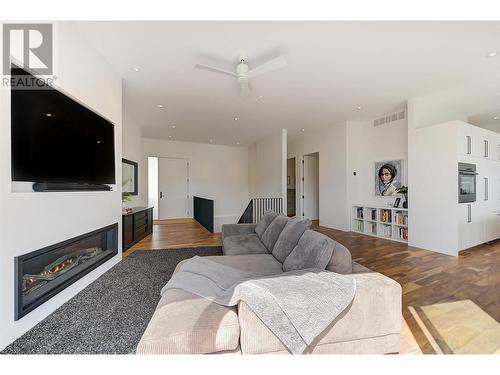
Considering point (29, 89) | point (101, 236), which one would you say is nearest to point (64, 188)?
point (29, 89)

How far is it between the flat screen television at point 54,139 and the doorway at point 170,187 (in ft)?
15.7

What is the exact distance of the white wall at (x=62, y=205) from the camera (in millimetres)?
1597

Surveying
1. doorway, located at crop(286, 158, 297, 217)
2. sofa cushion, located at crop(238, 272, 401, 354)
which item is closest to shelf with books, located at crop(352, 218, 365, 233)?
doorway, located at crop(286, 158, 297, 217)

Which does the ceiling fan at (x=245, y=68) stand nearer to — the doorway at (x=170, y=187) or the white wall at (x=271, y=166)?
the white wall at (x=271, y=166)

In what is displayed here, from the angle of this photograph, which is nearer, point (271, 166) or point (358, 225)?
point (358, 225)

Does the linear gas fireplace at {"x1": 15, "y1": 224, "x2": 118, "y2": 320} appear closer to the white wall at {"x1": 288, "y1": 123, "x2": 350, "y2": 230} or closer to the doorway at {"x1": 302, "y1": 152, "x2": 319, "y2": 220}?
the white wall at {"x1": 288, "y1": 123, "x2": 350, "y2": 230}

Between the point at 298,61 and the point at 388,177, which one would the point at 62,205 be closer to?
the point at 298,61

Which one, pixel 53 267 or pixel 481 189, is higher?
pixel 481 189

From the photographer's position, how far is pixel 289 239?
2326 mm

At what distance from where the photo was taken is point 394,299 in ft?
4.75

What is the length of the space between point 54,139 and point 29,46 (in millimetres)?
754

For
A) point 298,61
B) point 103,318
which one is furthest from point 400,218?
point 103,318
